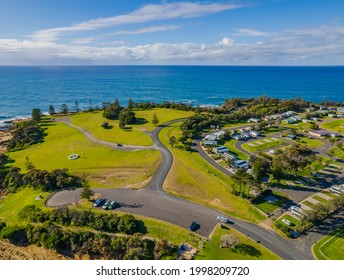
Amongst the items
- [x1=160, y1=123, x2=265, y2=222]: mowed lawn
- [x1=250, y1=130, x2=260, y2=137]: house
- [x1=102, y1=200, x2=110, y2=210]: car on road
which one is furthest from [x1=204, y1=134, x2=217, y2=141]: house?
[x1=102, y1=200, x2=110, y2=210]: car on road

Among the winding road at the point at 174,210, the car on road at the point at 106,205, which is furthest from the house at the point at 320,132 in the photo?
the car on road at the point at 106,205

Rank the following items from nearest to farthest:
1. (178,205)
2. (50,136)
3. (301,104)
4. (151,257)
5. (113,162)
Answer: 1. (151,257)
2. (178,205)
3. (113,162)
4. (50,136)
5. (301,104)

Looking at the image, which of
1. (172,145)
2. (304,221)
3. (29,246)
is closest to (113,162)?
(172,145)

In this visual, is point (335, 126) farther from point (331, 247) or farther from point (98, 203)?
point (98, 203)

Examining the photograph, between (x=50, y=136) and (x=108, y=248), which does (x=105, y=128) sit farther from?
(x=108, y=248)

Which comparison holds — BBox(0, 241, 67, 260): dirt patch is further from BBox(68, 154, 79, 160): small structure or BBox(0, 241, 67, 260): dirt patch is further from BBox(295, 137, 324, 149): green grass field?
BBox(295, 137, 324, 149): green grass field

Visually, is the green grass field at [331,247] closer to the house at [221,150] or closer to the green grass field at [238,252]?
the green grass field at [238,252]
